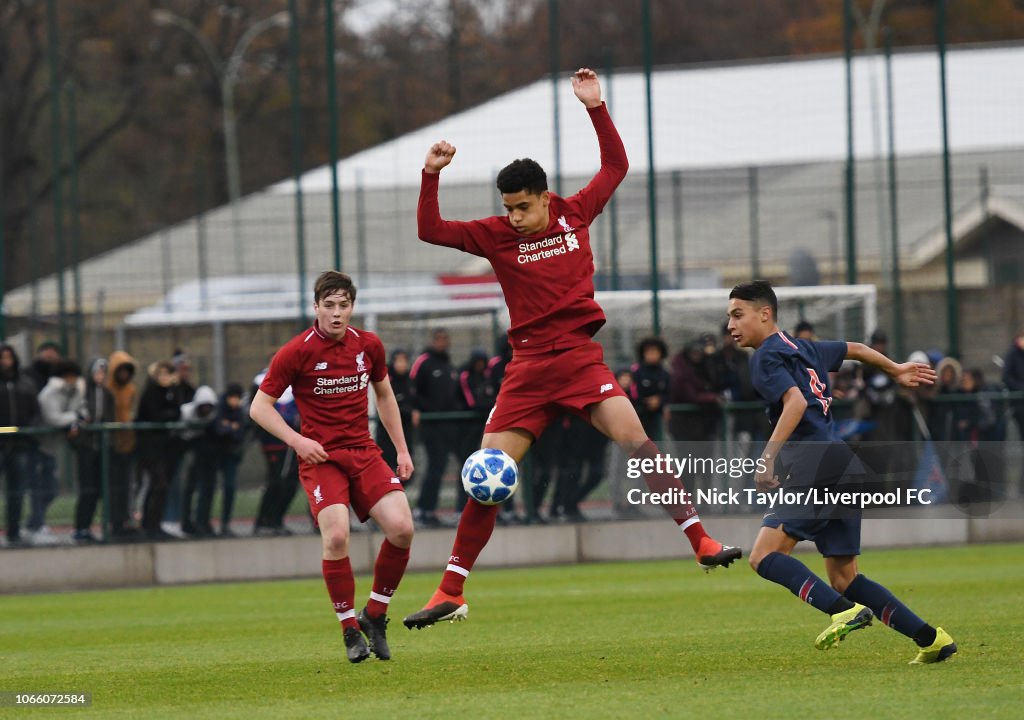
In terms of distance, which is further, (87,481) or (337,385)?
(87,481)

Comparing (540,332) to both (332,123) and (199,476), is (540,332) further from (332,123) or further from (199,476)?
(332,123)

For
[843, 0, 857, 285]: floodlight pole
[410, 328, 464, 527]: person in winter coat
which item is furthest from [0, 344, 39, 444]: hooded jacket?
[843, 0, 857, 285]: floodlight pole

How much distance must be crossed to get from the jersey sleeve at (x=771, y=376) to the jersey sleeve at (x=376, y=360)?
221 cm

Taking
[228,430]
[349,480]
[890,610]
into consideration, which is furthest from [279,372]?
[228,430]

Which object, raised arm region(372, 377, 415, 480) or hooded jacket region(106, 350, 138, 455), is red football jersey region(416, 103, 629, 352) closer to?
raised arm region(372, 377, 415, 480)

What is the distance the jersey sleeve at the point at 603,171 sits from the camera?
8758mm

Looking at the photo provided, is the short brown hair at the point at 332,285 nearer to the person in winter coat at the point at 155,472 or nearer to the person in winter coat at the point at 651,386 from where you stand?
the person in winter coat at the point at 155,472

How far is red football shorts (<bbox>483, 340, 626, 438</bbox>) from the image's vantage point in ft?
28.0

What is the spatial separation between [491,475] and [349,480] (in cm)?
98

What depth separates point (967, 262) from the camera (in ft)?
77.8

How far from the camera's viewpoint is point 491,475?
330 inches

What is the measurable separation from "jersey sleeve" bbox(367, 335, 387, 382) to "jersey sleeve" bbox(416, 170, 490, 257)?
81 cm

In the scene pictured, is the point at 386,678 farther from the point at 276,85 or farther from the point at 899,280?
the point at 276,85

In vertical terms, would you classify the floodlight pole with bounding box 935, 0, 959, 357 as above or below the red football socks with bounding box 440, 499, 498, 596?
above
